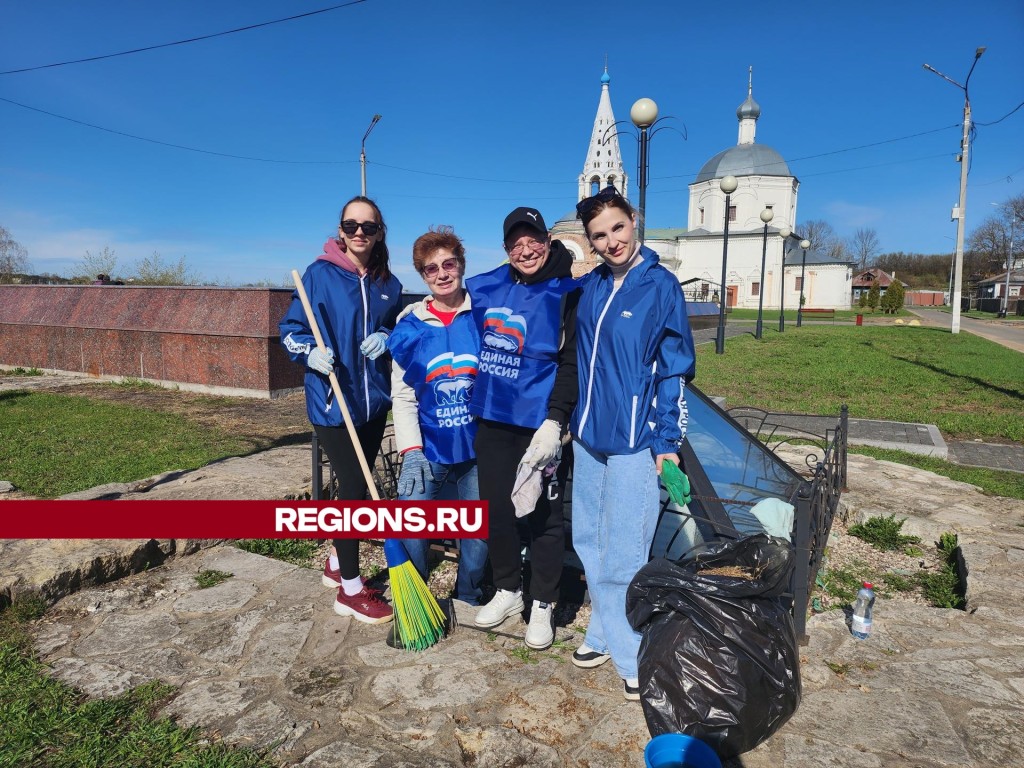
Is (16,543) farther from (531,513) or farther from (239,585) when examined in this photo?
(531,513)

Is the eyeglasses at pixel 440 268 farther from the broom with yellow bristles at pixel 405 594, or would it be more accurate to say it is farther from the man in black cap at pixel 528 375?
the broom with yellow bristles at pixel 405 594

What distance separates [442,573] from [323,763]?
199cm

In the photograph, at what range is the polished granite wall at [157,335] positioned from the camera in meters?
9.98

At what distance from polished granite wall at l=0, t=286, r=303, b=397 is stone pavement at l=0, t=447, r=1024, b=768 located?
6591 mm

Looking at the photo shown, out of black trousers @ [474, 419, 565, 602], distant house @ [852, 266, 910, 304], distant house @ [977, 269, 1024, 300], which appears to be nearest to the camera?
black trousers @ [474, 419, 565, 602]

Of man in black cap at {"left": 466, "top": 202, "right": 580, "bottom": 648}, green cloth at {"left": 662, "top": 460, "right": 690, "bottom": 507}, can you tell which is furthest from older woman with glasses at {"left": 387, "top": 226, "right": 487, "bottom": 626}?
green cloth at {"left": 662, "top": 460, "right": 690, "bottom": 507}

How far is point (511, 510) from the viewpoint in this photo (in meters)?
2.85

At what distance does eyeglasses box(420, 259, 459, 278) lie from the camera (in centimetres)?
291

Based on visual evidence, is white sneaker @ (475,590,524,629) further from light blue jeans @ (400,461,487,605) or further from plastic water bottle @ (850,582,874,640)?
plastic water bottle @ (850,582,874,640)

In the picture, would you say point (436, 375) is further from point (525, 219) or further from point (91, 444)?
point (91, 444)

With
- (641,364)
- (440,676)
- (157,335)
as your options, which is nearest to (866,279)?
(157,335)

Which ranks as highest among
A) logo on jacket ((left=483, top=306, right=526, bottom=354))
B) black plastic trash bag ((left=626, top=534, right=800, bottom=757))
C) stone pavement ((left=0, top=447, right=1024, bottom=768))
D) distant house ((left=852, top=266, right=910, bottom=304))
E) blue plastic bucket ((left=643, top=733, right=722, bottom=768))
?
distant house ((left=852, top=266, right=910, bottom=304))

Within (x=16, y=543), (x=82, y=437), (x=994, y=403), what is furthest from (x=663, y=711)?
(x=994, y=403)

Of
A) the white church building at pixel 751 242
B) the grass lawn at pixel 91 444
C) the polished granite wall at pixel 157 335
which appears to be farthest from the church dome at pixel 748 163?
the grass lawn at pixel 91 444
